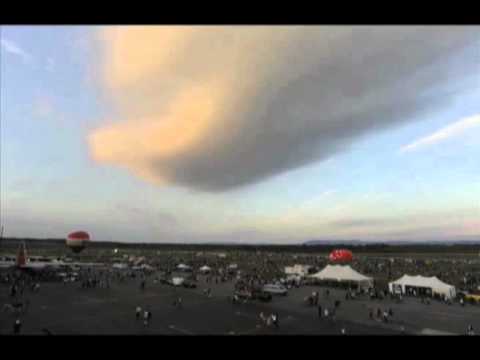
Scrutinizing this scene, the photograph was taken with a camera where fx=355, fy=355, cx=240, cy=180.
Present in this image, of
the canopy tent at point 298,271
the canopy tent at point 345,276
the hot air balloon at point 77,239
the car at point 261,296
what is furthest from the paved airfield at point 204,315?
the hot air balloon at point 77,239

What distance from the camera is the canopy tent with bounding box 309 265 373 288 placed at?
35.1m

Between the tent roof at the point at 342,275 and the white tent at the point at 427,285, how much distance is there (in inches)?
105

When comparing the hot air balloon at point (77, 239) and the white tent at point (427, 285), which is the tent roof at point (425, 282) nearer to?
the white tent at point (427, 285)

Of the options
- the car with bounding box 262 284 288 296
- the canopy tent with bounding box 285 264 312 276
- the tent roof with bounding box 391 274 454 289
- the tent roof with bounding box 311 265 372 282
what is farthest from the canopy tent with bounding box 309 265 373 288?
the car with bounding box 262 284 288 296

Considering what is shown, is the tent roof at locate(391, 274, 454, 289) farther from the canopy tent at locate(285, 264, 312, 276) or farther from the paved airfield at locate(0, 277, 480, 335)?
the canopy tent at locate(285, 264, 312, 276)

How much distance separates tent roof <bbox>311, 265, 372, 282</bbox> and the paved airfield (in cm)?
368

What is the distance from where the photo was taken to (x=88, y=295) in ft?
104

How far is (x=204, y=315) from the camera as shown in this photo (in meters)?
23.0

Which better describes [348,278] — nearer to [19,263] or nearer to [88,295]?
[88,295]

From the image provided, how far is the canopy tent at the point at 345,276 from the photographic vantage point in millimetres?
35125

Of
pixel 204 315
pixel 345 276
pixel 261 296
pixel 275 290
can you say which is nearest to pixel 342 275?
pixel 345 276

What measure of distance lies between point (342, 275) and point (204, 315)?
19.2 m
